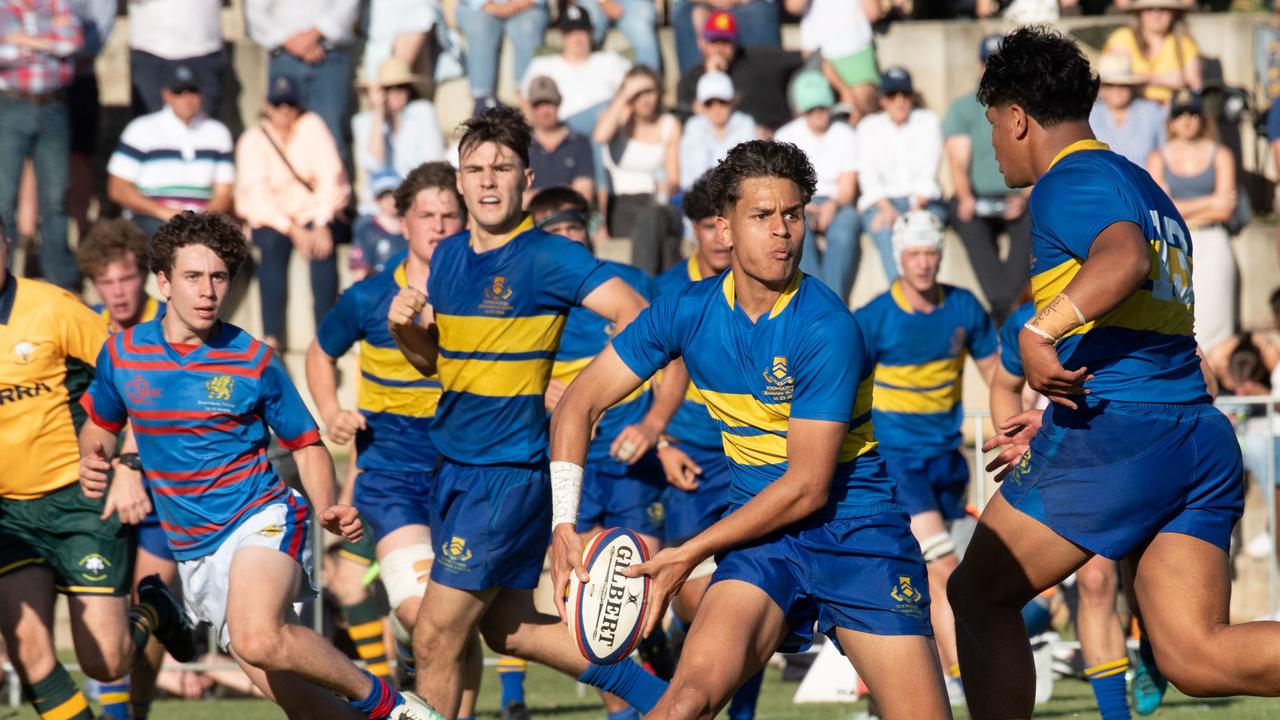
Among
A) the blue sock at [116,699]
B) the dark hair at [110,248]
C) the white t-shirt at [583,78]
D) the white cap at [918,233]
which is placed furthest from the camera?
the white t-shirt at [583,78]

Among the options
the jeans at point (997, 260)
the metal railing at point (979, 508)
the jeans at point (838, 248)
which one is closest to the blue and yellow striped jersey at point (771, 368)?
the metal railing at point (979, 508)

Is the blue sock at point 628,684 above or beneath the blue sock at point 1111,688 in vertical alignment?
above

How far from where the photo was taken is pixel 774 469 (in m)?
5.39

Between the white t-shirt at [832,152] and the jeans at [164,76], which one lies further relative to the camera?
the jeans at [164,76]

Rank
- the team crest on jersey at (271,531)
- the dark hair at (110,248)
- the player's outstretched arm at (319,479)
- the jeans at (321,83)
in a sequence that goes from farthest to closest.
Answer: the jeans at (321,83), the dark hair at (110,248), the team crest on jersey at (271,531), the player's outstretched arm at (319,479)

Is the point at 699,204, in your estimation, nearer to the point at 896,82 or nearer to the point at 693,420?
the point at 693,420

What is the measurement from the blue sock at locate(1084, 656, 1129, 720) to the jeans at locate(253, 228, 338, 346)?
660cm

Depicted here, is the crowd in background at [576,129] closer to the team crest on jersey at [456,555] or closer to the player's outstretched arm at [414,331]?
the player's outstretched arm at [414,331]

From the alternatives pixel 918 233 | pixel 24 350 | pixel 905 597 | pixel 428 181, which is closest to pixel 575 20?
pixel 918 233

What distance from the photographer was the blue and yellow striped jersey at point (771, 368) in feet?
17.1

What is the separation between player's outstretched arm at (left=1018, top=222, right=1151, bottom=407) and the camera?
4.80 meters

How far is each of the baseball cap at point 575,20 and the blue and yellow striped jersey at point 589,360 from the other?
4808 mm

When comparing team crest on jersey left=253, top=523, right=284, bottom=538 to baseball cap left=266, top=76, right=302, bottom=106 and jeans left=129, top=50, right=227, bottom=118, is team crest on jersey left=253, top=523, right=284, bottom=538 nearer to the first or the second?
baseball cap left=266, top=76, right=302, bottom=106

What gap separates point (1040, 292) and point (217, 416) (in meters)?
2.98
